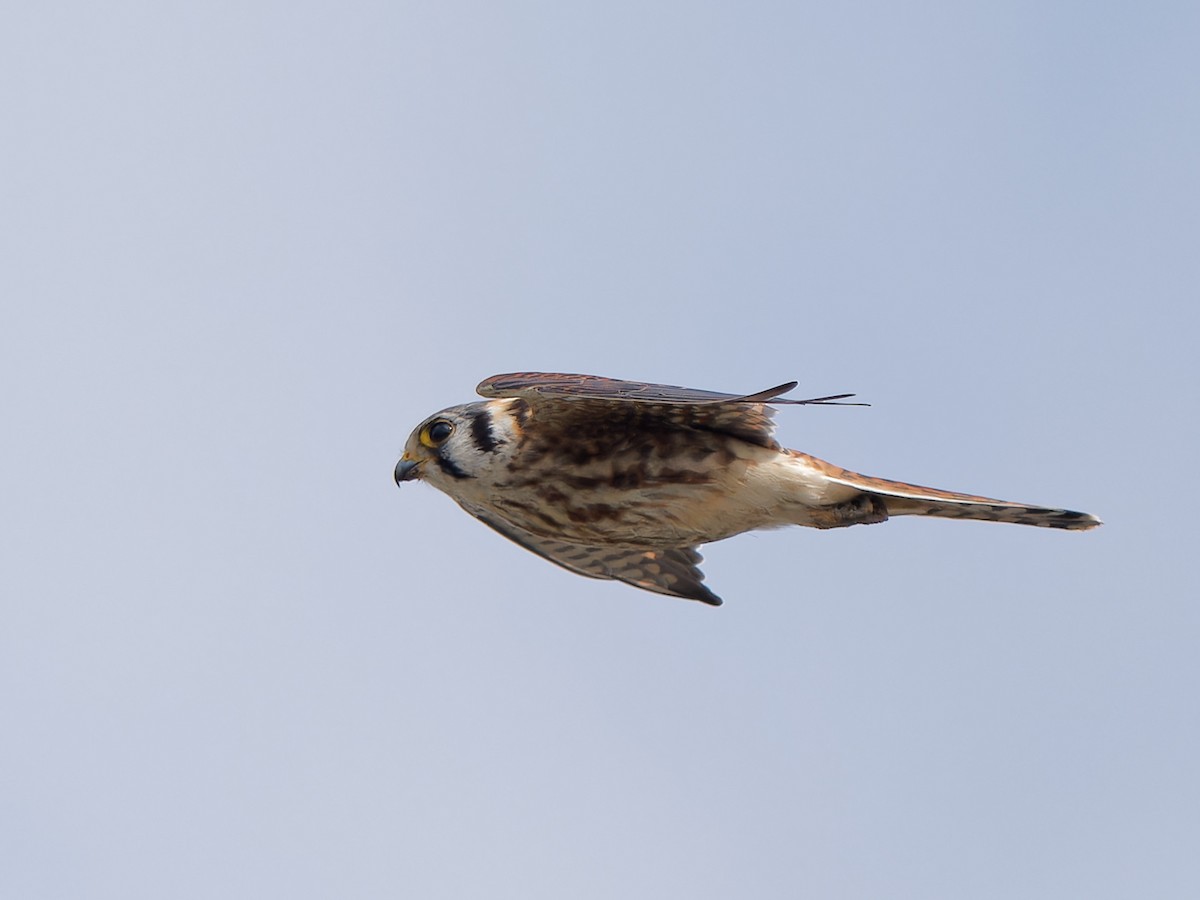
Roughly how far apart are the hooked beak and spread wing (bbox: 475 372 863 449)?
24.9 inches

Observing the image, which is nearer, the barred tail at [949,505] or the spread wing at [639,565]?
the barred tail at [949,505]

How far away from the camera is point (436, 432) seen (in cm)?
830

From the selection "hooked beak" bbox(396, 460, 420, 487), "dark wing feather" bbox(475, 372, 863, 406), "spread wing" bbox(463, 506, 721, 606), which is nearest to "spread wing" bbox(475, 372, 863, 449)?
"dark wing feather" bbox(475, 372, 863, 406)

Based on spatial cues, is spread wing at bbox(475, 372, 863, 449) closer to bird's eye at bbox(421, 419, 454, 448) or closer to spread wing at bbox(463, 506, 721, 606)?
bird's eye at bbox(421, 419, 454, 448)

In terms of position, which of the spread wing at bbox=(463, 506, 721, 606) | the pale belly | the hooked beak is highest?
the hooked beak

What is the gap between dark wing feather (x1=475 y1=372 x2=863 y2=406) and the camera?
7.08m

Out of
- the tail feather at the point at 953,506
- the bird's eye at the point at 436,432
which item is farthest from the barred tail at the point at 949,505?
the bird's eye at the point at 436,432

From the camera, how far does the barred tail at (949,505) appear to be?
7.68 meters

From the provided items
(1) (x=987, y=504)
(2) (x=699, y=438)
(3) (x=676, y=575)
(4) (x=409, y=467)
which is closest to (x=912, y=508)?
(1) (x=987, y=504)

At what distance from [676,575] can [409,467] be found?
1.70 metres

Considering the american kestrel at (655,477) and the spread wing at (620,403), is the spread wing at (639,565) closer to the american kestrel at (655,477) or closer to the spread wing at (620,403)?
the american kestrel at (655,477)

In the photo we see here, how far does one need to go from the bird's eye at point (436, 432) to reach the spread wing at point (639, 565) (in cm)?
96

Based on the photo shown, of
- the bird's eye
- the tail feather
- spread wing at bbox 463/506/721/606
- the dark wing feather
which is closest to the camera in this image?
the dark wing feather

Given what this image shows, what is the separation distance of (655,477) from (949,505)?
1367 mm
